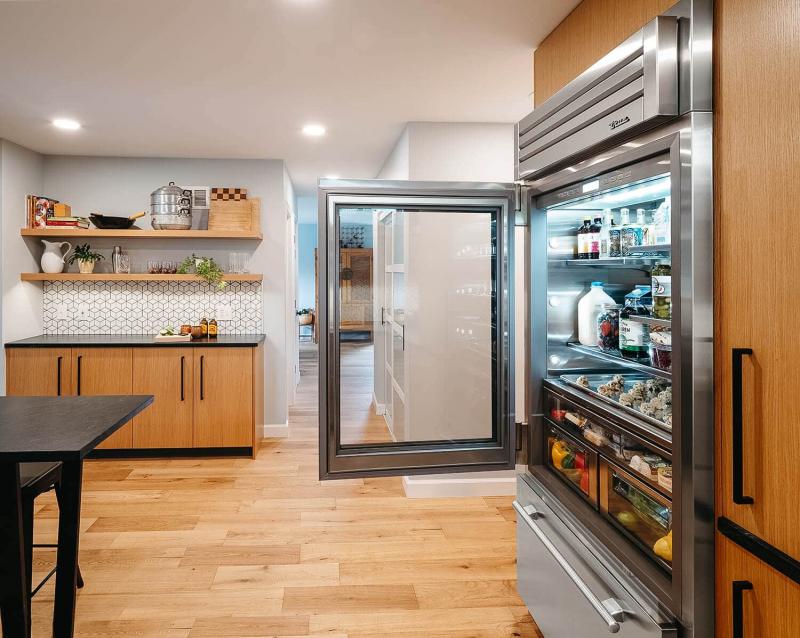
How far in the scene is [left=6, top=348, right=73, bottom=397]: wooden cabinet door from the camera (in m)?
4.30

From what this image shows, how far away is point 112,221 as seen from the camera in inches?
186

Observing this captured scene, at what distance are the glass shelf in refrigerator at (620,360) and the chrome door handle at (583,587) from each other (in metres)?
0.62

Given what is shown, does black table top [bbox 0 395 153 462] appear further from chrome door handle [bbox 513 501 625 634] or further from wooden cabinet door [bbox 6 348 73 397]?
wooden cabinet door [bbox 6 348 73 397]

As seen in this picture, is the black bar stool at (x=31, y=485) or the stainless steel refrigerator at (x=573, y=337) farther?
the black bar stool at (x=31, y=485)

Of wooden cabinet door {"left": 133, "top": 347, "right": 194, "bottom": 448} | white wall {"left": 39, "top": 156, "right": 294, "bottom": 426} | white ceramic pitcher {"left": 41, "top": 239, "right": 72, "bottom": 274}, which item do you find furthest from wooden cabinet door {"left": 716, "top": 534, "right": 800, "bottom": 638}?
white ceramic pitcher {"left": 41, "top": 239, "right": 72, "bottom": 274}

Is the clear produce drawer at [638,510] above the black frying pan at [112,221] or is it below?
below

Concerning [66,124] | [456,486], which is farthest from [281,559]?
[66,124]

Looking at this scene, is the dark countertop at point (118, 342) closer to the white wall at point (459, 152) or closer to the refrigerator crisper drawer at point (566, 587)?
the white wall at point (459, 152)

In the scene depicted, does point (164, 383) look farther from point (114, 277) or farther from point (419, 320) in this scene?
point (419, 320)

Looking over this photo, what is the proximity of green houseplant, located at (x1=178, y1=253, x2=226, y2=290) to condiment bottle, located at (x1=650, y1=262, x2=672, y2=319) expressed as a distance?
3793 millimetres

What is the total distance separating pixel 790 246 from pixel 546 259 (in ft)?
3.62

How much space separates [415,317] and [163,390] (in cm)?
270

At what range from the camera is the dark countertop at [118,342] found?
4312 mm

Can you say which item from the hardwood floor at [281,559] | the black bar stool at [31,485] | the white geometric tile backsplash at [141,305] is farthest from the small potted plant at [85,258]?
the black bar stool at [31,485]
